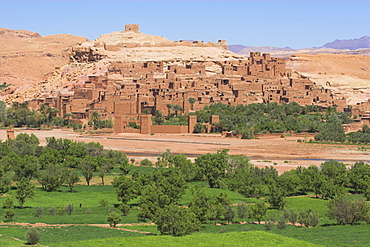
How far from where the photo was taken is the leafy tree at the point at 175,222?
77.6 ft

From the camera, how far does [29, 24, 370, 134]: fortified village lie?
76.9 m

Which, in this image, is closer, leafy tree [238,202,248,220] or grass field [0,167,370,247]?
grass field [0,167,370,247]

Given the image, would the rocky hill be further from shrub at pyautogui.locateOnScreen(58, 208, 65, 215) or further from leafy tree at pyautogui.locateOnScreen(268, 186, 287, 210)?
shrub at pyautogui.locateOnScreen(58, 208, 65, 215)

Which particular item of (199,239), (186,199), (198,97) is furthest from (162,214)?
(198,97)

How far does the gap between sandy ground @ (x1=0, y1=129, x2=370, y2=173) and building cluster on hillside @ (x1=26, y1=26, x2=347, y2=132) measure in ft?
18.6

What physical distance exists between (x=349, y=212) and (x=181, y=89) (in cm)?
5361

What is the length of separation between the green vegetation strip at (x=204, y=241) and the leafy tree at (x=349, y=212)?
7.22 meters

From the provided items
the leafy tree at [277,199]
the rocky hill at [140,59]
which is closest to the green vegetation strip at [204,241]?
the leafy tree at [277,199]

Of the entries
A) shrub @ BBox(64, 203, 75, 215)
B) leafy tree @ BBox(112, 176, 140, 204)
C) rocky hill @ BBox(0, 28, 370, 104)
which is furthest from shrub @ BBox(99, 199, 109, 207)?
rocky hill @ BBox(0, 28, 370, 104)

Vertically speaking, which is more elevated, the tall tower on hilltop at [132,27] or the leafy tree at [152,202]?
the tall tower on hilltop at [132,27]

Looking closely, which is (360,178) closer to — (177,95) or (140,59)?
(177,95)

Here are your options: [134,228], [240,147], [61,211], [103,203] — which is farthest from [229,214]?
[240,147]

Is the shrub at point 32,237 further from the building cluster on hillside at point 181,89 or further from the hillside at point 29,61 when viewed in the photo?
the hillside at point 29,61

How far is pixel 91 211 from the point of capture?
31.4m
